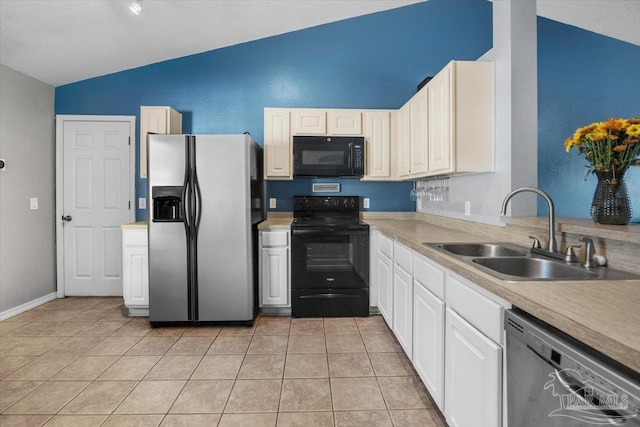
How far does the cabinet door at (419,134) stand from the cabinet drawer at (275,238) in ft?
4.32

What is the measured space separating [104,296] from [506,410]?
4189 millimetres

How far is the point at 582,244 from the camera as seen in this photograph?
1.59 m

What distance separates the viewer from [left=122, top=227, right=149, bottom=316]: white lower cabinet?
324cm

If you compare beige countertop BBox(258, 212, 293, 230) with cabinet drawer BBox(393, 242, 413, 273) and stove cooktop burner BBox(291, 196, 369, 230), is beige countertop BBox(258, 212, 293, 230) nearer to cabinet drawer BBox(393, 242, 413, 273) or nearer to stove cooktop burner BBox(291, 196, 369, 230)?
stove cooktop burner BBox(291, 196, 369, 230)

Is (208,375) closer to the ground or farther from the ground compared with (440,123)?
closer to the ground

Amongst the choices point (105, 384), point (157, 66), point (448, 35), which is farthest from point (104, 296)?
point (448, 35)

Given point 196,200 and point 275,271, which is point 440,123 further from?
point 196,200

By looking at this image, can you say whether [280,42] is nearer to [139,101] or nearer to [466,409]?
[139,101]

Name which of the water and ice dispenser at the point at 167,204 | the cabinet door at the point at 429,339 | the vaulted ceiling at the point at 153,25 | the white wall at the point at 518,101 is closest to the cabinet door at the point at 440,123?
the white wall at the point at 518,101

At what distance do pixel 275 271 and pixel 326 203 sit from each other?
0.99m

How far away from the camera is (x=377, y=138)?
3641 mm

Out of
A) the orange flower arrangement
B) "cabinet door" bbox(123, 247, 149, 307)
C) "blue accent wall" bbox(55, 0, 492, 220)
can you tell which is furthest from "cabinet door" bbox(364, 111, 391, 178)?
"cabinet door" bbox(123, 247, 149, 307)

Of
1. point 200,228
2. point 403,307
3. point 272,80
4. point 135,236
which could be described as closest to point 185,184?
point 200,228

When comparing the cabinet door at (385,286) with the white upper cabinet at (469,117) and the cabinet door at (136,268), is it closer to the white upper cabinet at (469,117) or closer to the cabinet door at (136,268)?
the white upper cabinet at (469,117)
